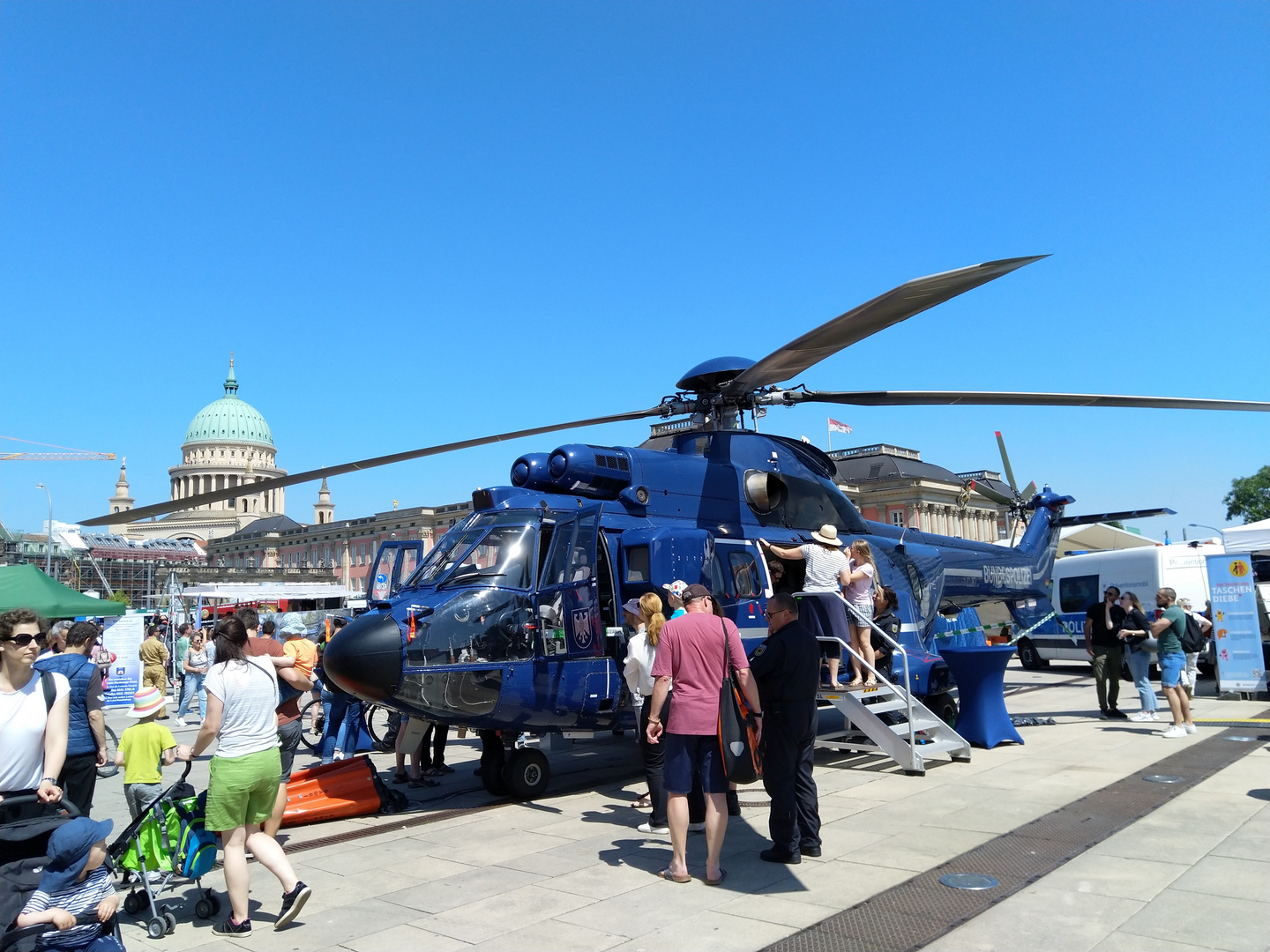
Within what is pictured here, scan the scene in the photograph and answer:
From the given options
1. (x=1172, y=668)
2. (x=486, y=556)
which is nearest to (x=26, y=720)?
(x=486, y=556)

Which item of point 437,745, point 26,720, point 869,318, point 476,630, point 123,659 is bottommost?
point 437,745

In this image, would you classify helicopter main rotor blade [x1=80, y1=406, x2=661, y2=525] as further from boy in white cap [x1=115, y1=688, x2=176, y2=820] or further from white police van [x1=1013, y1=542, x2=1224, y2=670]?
white police van [x1=1013, y1=542, x2=1224, y2=670]

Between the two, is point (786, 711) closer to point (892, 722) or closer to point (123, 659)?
point (892, 722)

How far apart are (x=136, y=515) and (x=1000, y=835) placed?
7381 millimetres

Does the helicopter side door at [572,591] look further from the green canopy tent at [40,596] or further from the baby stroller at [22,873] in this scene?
the green canopy tent at [40,596]

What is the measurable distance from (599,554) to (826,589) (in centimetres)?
238

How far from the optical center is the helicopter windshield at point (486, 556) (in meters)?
7.99

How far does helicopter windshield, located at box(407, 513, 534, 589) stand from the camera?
26.2ft

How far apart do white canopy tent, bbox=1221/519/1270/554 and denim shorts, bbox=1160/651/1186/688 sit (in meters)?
9.66

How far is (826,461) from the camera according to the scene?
11.8 meters

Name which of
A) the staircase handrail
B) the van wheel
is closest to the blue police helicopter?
the staircase handrail

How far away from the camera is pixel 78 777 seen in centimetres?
569

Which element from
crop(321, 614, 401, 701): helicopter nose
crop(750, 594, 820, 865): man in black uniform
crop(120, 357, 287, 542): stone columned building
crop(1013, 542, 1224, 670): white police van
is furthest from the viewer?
crop(120, 357, 287, 542): stone columned building

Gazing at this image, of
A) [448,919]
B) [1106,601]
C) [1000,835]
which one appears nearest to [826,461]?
[1106,601]
